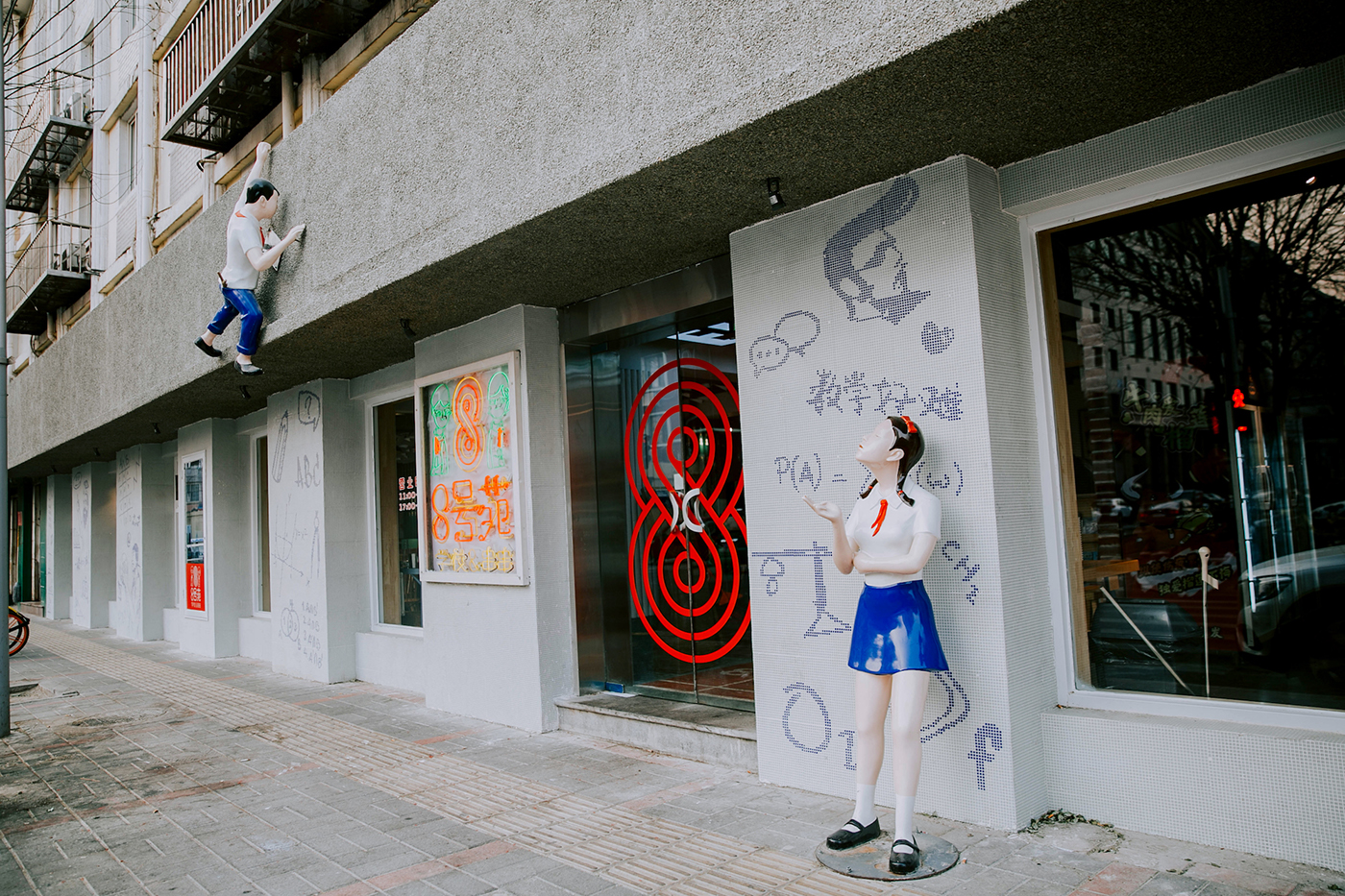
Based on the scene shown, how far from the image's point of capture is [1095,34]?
3111mm

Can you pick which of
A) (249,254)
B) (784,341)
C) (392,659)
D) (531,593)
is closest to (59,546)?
(392,659)

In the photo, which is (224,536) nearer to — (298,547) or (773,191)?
(298,547)

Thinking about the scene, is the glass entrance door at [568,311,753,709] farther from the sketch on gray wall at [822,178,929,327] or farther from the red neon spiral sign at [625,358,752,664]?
the sketch on gray wall at [822,178,929,327]

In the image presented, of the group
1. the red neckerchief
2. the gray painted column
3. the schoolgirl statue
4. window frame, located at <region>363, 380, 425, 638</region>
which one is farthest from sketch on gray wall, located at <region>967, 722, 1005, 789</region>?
the gray painted column

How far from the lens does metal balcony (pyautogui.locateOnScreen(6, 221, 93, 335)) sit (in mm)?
15922

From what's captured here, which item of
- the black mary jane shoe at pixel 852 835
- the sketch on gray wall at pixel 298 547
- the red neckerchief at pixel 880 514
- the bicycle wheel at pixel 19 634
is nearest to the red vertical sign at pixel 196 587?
the bicycle wheel at pixel 19 634

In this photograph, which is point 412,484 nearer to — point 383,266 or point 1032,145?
point 383,266

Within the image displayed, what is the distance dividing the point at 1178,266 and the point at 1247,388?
641mm

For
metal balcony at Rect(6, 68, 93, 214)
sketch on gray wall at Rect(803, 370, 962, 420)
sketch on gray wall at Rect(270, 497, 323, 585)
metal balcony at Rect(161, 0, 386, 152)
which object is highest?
metal balcony at Rect(6, 68, 93, 214)

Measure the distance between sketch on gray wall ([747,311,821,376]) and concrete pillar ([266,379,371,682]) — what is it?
5.73 m

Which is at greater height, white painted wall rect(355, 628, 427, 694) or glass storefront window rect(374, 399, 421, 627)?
glass storefront window rect(374, 399, 421, 627)

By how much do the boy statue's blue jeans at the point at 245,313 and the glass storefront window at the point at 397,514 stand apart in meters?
1.76

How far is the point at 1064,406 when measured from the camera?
4441 millimetres

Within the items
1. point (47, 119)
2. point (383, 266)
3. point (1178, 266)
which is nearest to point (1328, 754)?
point (1178, 266)
